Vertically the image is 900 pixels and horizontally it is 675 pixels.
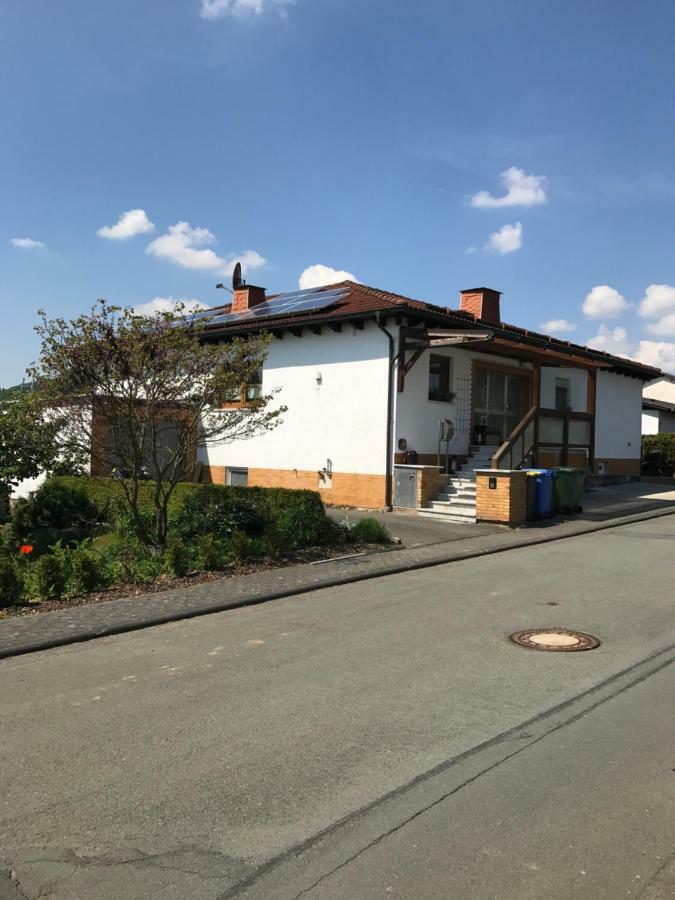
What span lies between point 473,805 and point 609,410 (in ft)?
79.7

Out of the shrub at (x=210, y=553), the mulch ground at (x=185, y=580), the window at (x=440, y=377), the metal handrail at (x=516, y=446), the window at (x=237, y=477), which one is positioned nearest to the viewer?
the mulch ground at (x=185, y=580)

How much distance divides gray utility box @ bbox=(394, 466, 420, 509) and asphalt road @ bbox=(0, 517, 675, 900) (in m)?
9.09

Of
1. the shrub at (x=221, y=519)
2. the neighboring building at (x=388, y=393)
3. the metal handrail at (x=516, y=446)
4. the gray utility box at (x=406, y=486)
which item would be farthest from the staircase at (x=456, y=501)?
the shrub at (x=221, y=519)

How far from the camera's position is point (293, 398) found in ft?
64.1

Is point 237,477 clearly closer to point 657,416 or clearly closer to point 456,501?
point 456,501

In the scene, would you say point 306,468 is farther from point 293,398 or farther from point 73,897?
point 73,897

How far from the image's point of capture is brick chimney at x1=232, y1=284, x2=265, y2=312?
25.7m

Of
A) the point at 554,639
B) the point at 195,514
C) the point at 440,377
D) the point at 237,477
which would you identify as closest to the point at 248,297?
the point at 237,477

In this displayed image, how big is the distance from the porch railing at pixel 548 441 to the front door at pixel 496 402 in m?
1.01

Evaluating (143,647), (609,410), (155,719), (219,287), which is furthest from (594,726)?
(219,287)

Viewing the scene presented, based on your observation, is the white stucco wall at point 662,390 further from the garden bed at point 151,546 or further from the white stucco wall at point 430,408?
the garden bed at point 151,546

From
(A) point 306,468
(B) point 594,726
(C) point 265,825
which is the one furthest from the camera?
(A) point 306,468

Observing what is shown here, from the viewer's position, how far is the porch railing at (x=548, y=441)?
17734 millimetres

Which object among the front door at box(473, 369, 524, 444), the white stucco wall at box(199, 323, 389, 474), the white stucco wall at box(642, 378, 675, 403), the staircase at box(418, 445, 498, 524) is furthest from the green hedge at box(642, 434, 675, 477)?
the white stucco wall at box(642, 378, 675, 403)
